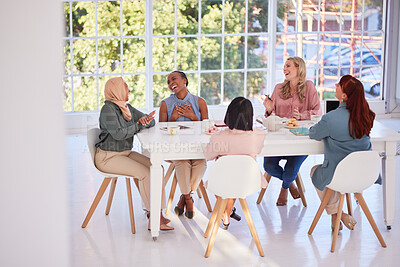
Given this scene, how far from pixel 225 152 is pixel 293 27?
494 centimetres

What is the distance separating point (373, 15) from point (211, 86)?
2.64 meters

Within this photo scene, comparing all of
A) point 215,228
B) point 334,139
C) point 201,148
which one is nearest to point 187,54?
point 201,148

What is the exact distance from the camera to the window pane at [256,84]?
8.55m

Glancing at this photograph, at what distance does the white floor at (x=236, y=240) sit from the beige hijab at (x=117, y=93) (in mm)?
921

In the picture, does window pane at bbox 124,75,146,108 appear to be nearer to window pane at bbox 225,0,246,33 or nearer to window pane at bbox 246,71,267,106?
window pane at bbox 225,0,246,33

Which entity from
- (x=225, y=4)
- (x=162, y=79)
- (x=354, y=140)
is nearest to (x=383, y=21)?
(x=225, y=4)

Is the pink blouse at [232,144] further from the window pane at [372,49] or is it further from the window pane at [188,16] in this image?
the window pane at [372,49]

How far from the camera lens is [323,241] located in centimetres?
423

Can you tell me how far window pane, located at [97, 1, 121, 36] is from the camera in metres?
7.91

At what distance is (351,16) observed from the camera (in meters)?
8.63

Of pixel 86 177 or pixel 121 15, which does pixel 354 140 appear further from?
pixel 121 15

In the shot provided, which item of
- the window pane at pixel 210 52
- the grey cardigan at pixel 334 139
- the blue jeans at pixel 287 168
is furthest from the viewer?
the window pane at pixel 210 52

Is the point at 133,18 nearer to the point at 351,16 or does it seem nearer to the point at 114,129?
the point at 351,16

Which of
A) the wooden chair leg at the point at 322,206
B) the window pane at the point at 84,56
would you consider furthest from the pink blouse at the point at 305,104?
the window pane at the point at 84,56
